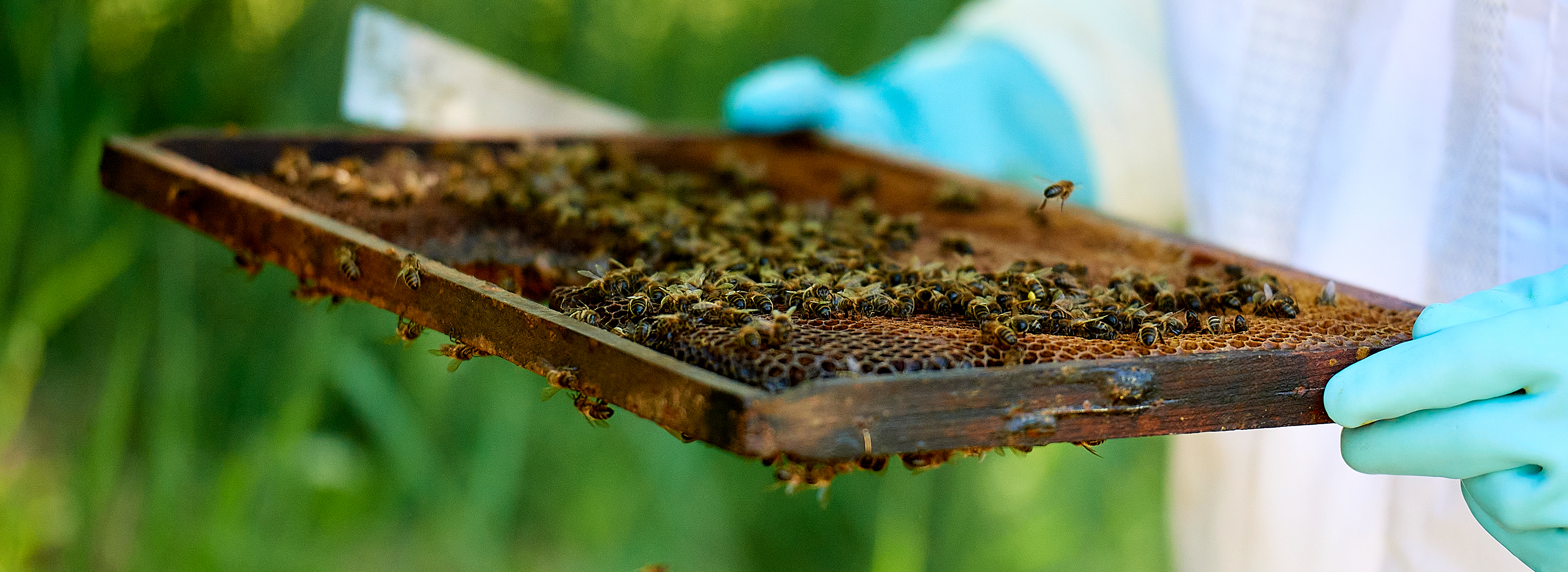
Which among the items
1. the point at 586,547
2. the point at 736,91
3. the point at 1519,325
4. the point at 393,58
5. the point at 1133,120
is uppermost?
the point at 1133,120

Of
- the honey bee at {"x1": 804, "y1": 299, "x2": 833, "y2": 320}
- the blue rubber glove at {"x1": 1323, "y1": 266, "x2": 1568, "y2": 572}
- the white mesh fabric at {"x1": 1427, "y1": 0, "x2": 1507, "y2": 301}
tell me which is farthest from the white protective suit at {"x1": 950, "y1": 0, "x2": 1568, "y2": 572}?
the honey bee at {"x1": 804, "y1": 299, "x2": 833, "y2": 320}

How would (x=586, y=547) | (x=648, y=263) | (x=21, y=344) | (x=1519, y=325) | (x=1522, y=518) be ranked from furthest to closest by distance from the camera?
(x=586, y=547) → (x=21, y=344) → (x=648, y=263) → (x=1522, y=518) → (x=1519, y=325)

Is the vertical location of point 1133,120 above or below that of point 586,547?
above

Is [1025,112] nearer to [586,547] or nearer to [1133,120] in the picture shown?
[1133,120]

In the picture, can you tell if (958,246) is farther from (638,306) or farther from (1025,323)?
(638,306)

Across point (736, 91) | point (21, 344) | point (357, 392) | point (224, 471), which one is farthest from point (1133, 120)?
point (21, 344)

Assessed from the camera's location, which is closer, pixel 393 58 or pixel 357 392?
pixel 393 58

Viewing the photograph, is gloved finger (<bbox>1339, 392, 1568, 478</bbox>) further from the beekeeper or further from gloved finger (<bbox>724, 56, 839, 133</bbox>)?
gloved finger (<bbox>724, 56, 839, 133</bbox>)
